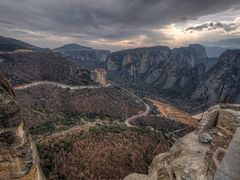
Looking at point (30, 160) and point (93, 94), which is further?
point (93, 94)

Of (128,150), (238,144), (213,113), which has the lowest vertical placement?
(128,150)

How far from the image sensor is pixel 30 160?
29.3 m

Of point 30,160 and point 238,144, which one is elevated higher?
point 238,144

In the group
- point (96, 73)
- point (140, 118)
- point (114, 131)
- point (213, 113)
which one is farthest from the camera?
point (96, 73)

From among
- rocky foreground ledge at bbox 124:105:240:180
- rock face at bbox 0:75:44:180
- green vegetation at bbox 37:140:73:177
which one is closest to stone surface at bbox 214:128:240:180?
rocky foreground ledge at bbox 124:105:240:180

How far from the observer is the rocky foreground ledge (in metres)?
17.0

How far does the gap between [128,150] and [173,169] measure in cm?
3739

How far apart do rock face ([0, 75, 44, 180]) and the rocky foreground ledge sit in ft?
49.8

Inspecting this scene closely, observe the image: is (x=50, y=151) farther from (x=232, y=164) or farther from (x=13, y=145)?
(x=232, y=164)

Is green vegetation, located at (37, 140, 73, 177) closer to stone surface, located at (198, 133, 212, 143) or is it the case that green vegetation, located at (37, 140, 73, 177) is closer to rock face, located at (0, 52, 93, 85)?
stone surface, located at (198, 133, 212, 143)

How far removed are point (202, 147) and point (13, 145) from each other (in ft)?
70.2

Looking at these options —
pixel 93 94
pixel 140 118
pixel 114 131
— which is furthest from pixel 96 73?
pixel 114 131

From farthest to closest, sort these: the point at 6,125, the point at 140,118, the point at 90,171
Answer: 1. the point at 140,118
2. the point at 90,171
3. the point at 6,125

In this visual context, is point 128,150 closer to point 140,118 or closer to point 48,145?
point 48,145
